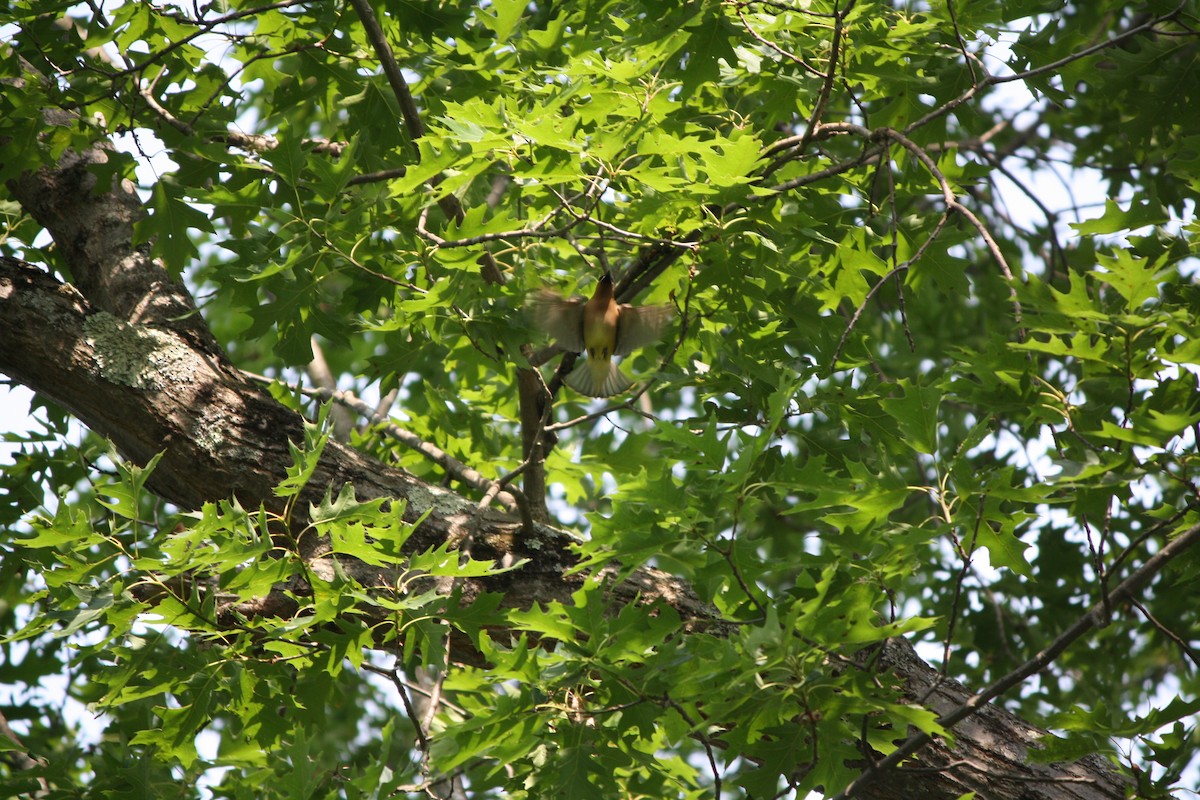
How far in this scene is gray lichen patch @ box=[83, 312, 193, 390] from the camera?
2992 millimetres

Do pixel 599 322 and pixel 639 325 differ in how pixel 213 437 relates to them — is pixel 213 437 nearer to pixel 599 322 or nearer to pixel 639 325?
pixel 599 322

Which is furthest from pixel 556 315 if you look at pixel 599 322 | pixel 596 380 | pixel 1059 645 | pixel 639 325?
pixel 1059 645

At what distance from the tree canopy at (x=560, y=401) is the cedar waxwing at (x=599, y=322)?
0.31 ft

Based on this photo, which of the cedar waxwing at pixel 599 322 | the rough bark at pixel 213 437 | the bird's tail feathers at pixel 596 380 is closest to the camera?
the rough bark at pixel 213 437

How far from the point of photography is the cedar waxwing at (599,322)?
134 inches

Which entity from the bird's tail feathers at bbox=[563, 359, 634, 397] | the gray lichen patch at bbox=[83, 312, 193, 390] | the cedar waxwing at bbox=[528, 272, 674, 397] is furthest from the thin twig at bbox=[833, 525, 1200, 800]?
the gray lichen patch at bbox=[83, 312, 193, 390]

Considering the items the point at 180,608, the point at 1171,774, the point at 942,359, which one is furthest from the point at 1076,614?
the point at 180,608

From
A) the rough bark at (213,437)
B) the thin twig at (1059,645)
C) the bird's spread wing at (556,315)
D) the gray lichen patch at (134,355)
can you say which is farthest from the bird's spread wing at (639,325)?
the thin twig at (1059,645)

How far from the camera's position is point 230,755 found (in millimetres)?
3295

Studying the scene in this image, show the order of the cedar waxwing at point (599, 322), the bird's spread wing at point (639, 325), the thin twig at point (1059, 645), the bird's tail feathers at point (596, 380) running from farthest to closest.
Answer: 1. the bird's tail feathers at point (596, 380)
2. the bird's spread wing at point (639, 325)
3. the cedar waxwing at point (599, 322)
4. the thin twig at point (1059, 645)

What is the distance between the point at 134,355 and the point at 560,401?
72.6 inches

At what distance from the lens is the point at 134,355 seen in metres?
3.03

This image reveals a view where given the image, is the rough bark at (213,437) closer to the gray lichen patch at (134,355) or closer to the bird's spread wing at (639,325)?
the gray lichen patch at (134,355)

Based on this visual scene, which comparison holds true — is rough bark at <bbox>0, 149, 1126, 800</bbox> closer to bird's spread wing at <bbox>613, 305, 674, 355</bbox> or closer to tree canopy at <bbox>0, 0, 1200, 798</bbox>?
tree canopy at <bbox>0, 0, 1200, 798</bbox>
